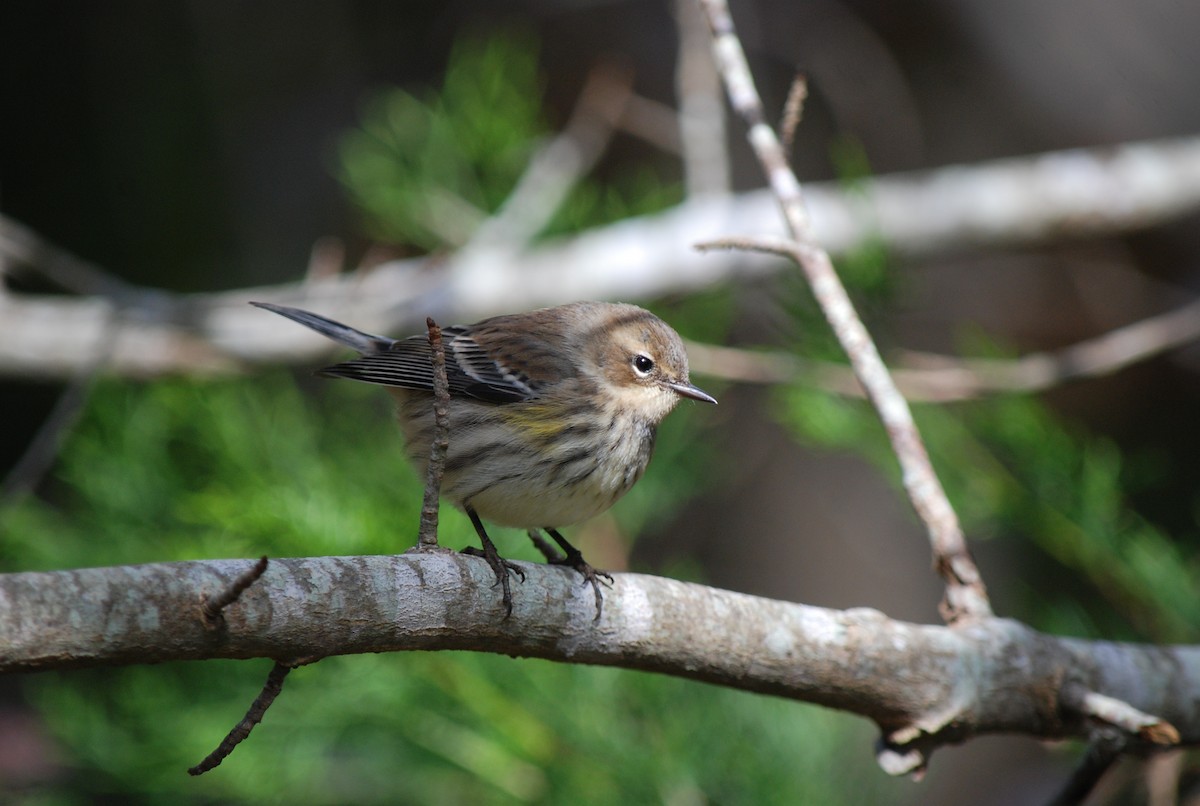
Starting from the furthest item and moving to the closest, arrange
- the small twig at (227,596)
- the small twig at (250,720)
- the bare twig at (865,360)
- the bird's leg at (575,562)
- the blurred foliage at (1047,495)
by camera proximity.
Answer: the blurred foliage at (1047,495), the bare twig at (865,360), the bird's leg at (575,562), the small twig at (250,720), the small twig at (227,596)

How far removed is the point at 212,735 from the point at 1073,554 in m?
2.59

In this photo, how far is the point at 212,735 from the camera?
304cm

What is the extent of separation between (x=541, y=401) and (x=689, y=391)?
1.43 feet

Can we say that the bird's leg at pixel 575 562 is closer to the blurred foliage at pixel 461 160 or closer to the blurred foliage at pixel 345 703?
the blurred foliage at pixel 345 703

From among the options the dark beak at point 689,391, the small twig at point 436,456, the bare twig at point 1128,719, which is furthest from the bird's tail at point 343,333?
the bare twig at point 1128,719

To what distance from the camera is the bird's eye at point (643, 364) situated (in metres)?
2.98

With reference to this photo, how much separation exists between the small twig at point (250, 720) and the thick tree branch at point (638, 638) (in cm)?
2

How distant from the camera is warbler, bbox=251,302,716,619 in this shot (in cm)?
258

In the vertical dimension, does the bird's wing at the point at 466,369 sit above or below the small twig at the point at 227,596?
below

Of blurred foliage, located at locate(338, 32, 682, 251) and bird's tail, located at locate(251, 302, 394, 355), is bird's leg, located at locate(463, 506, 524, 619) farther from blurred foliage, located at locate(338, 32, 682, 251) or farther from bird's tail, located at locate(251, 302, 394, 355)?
blurred foliage, located at locate(338, 32, 682, 251)

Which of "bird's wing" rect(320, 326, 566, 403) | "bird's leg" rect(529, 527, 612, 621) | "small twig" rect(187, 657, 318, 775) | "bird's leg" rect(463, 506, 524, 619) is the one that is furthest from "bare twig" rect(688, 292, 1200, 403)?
"small twig" rect(187, 657, 318, 775)

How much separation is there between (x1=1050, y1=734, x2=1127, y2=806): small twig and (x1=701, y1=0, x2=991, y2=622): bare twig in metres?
0.35

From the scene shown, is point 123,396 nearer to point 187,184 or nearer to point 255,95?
point 187,184

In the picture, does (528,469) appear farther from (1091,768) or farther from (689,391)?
(1091,768)
